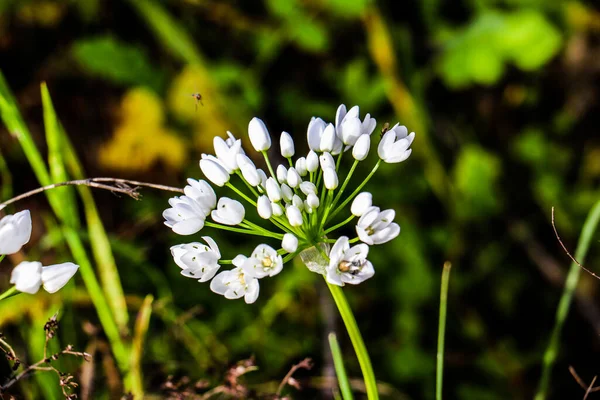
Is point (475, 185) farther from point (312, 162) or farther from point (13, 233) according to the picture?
point (13, 233)

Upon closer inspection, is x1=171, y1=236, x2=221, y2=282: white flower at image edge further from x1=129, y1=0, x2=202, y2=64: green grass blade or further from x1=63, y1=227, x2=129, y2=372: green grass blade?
x1=129, y1=0, x2=202, y2=64: green grass blade

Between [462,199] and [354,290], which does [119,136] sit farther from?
[462,199]

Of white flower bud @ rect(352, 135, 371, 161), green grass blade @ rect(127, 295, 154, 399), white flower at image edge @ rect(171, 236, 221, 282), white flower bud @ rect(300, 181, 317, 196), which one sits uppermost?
white flower bud @ rect(352, 135, 371, 161)

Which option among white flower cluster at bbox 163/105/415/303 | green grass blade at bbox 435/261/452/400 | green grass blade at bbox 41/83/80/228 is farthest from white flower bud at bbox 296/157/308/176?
green grass blade at bbox 41/83/80/228

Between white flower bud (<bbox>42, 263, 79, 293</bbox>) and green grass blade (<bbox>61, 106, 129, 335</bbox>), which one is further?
green grass blade (<bbox>61, 106, 129, 335</bbox>)

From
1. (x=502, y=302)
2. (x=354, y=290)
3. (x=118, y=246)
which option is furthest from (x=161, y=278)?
(x=502, y=302)

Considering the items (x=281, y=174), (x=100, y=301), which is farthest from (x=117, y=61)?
(x=281, y=174)

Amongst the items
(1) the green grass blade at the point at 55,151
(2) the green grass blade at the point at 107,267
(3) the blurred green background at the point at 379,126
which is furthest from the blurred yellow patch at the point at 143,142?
(1) the green grass blade at the point at 55,151
